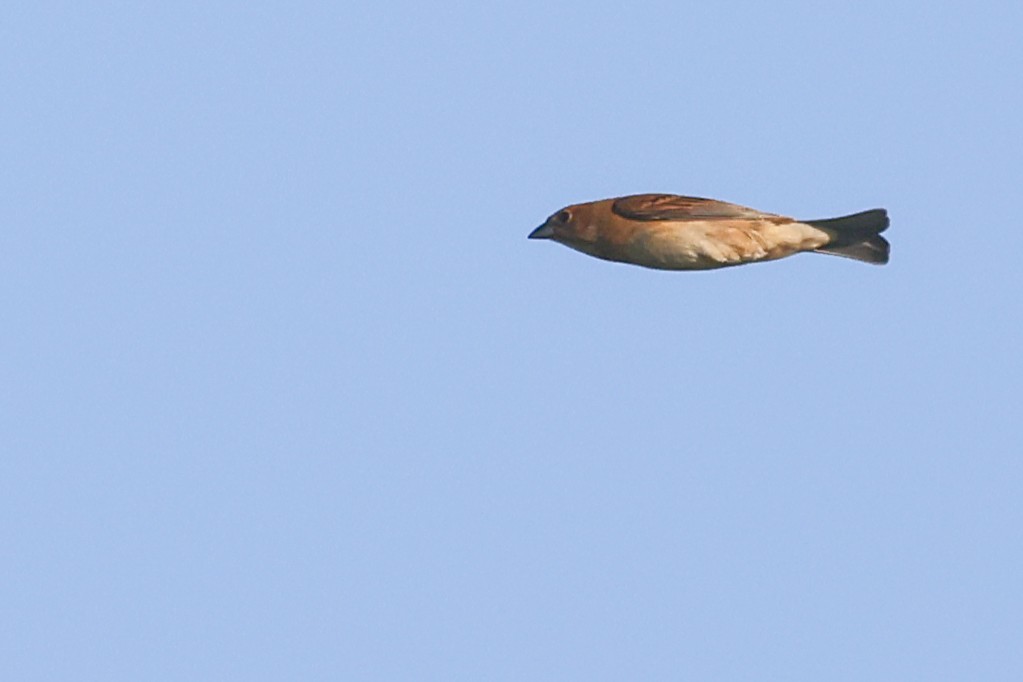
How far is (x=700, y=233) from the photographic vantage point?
21.9 metres

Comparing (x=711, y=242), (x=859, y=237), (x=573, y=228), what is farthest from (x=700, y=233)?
(x=859, y=237)

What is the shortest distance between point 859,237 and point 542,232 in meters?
3.25

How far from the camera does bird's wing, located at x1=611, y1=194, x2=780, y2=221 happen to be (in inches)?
868

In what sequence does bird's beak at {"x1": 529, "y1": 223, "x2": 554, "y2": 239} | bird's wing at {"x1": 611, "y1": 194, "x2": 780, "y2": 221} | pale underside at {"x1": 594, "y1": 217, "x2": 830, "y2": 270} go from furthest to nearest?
bird's beak at {"x1": 529, "y1": 223, "x2": 554, "y2": 239}, bird's wing at {"x1": 611, "y1": 194, "x2": 780, "y2": 221}, pale underside at {"x1": 594, "y1": 217, "x2": 830, "y2": 270}

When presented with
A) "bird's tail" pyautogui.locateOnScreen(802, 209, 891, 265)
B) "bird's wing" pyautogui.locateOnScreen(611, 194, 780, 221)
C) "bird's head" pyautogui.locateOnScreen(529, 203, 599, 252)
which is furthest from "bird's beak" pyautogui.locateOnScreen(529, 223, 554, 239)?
"bird's tail" pyautogui.locateOnScreen(802, 209, 891, 265)

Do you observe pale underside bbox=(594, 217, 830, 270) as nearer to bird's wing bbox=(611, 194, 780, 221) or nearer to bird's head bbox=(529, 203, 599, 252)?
bird's wing bbox=(611, 194, 780, 221)

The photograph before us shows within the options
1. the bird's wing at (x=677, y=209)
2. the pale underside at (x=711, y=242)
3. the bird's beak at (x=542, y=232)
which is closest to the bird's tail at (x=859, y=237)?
the pale underside at (x=711, y=242)

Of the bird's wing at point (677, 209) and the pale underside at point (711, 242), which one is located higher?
the bird's wing at point (677, 209)

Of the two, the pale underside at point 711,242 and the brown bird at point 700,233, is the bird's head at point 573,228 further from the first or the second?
the pale underside at point 711,242

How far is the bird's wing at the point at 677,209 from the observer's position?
72.3ft

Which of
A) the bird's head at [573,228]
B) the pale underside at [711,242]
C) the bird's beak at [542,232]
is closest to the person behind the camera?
the pale underside at [711,242]

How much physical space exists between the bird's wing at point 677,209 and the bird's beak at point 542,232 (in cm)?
80

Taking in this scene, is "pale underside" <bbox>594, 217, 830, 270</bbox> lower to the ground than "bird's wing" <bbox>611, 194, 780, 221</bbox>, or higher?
lower

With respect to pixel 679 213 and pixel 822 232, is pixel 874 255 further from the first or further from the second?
pixel 679 213
